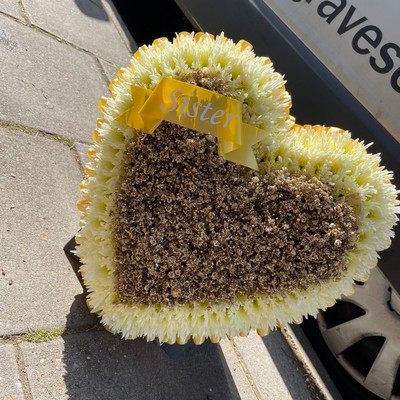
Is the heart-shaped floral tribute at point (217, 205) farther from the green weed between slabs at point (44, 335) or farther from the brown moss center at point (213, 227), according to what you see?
the green weed between slabs at point (44, 335)

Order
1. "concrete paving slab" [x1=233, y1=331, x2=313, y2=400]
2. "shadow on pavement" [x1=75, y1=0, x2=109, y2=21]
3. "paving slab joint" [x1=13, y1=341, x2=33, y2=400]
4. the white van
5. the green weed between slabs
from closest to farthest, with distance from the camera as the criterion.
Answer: "paving slab joint" [x1=13, y1=341, x2=33, y2=400], the green weed between slabs, the white van, "concrete paving slab" [x1=233, y1=331, x2=313, y2=400], "shadow on pavement" [x1=75, y1=0, x2=109, y2=21]

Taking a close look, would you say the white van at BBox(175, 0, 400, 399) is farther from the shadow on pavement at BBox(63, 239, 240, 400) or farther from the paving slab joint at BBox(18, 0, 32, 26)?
the paving slab joint at BBox(18, 0, 32, 26)

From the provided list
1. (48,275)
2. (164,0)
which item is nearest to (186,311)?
(48,275)

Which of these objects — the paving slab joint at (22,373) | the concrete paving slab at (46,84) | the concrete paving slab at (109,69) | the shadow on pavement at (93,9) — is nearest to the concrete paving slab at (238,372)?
the paving slab joint at (22,373)

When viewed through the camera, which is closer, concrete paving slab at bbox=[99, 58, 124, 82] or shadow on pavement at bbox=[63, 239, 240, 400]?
shadow on pavement at bbox=[63, 239, 240, 400]

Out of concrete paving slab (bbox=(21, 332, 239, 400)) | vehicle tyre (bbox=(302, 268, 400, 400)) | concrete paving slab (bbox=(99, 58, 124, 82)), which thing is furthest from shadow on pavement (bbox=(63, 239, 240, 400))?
concrete paving slab (bbox=(99, 58, 124, 82))

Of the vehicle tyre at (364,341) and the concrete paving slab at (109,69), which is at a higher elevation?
the vehicle tyre at (364,341)

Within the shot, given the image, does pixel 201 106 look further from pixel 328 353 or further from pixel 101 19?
pixel 101 19
